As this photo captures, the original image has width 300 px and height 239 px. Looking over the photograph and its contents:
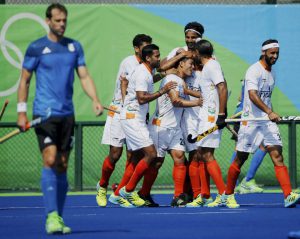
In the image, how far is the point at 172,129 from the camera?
50.5 ft

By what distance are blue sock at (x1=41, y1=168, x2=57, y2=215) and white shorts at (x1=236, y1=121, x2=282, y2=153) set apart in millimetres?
4258

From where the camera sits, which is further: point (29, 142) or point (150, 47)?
point (29, 142)

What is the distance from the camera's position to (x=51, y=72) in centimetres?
1123

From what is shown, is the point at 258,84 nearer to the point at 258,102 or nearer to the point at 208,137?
the point at 258,102

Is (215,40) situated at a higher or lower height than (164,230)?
higher

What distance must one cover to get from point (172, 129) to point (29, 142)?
4574mm

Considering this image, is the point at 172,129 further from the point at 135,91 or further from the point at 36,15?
the point at 36,15

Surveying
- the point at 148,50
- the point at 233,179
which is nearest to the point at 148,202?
the point at 233,179

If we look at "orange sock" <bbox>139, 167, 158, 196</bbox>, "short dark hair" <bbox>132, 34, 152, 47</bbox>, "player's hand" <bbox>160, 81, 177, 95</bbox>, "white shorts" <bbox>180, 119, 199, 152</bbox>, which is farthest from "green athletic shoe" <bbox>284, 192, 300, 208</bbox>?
"short dark hair" <bbox>132, 34, 152, 47</bbox>

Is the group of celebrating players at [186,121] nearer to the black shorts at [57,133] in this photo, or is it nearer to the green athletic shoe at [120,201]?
the green athletic shoe at [120,201]

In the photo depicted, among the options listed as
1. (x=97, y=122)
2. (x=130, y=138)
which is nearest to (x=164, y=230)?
(x=130, y=138)

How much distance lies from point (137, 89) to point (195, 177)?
1562 millimetres

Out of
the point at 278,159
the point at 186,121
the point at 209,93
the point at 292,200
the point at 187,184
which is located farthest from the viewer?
the point at 187,184

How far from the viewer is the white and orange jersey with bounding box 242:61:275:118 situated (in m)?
14.7
